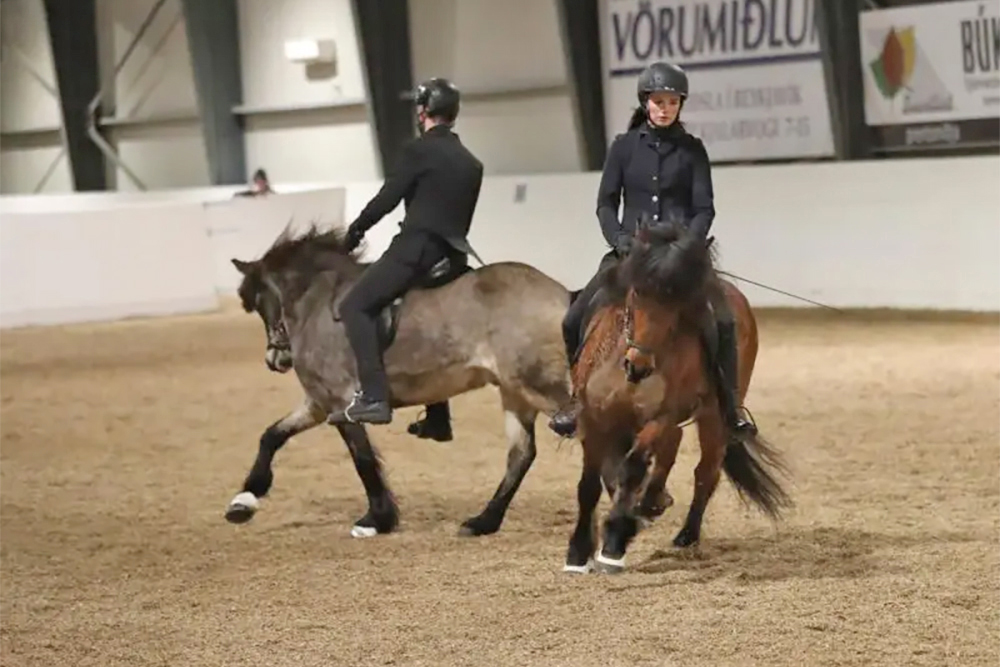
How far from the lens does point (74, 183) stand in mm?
Answer: 29922

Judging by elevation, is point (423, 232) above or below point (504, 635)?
above

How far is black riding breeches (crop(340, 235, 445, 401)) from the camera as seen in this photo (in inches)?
283

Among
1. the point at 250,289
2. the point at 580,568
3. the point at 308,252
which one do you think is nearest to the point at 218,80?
the point at 250,289

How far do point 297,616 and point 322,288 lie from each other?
Answer: 2.18 m

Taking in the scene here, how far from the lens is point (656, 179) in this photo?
641 centimetres

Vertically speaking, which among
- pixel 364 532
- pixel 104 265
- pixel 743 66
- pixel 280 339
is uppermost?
pixel 743 66

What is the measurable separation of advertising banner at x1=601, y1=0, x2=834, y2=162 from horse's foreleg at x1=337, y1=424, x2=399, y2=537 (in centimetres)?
1147

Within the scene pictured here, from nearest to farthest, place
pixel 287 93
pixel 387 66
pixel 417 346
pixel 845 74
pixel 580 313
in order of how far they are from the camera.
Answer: pixel 580 313 < pixel 417 346 < pixel 845 74 < pixel 387 66 < pixel 287 93

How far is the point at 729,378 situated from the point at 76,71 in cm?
2508

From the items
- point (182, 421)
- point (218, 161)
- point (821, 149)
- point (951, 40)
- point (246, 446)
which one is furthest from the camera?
point (218, 161)

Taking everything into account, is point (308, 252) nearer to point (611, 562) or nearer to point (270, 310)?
point (270, 310)

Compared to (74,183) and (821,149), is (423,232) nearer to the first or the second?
(821,149)

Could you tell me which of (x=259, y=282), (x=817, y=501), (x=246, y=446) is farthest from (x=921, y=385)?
(x=259, y=282)

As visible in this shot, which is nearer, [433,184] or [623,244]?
[623,244]
